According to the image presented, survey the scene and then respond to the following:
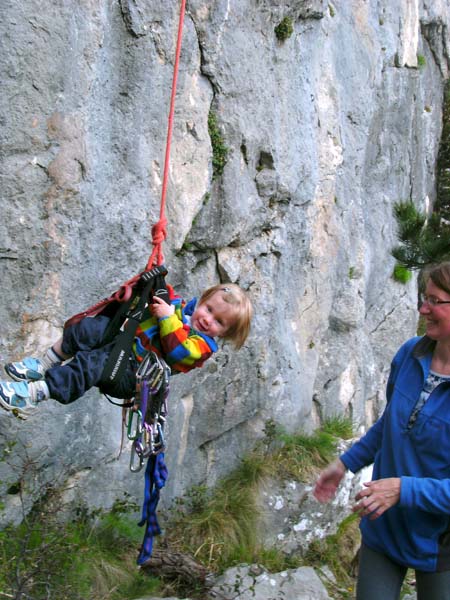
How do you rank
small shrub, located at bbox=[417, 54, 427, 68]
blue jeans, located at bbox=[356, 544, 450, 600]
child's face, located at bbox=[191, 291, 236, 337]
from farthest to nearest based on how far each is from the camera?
small shrub, located at bbox=[417, 54, 427, 68] → child's face, located at bbox=[191, 291, 236, 337] → blue jeans, located at bbox=[356, 544, 450, 600]

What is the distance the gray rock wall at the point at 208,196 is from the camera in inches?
164

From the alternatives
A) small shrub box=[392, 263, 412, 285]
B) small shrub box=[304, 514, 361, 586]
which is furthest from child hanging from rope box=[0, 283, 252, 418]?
small shrub box=[392, 263, 412, 285]

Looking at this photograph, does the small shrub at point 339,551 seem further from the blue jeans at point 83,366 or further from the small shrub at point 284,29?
the small shrub at point 284,29

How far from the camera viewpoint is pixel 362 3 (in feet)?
29.8

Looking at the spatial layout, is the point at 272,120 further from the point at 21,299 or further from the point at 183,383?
the point at 21,299

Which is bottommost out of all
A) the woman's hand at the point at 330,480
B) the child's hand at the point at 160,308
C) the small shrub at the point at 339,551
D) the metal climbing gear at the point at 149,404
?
the small shrub at the point at 339,551

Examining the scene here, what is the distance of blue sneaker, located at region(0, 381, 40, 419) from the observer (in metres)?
3.14

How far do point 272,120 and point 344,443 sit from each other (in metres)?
3.75

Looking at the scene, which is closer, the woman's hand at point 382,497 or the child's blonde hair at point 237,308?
the woman's hand at point 382,497

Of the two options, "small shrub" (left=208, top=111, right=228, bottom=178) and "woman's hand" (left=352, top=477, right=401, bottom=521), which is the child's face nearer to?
"woman's hand" (left=352, top=477, right=401, bottom=521)

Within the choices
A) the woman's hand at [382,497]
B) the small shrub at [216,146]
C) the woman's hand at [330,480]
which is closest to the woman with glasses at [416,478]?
the woman's hand at [382,497]

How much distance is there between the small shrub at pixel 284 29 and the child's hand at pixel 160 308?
3.97 m

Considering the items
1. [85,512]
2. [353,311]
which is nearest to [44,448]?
[85,512]

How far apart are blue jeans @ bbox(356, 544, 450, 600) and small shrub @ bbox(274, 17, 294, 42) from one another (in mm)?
5068
